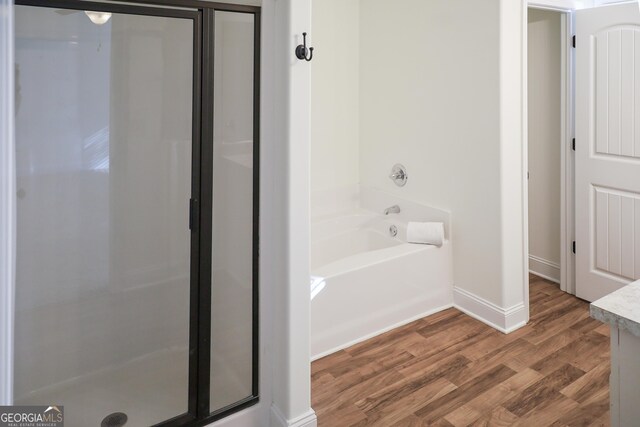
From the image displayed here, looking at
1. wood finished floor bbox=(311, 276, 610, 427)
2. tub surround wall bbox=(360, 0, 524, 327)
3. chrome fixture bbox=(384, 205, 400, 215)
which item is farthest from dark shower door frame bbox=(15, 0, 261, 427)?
chrome fixture bbox=(384, 205, 400, 215)

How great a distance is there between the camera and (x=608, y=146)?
2.99 metres

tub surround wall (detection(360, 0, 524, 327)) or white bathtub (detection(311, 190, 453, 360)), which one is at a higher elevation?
tub surround wall (detection(360, 0, 524, 327))

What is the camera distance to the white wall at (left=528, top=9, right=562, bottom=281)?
3.42m

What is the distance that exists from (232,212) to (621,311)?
4.37ft

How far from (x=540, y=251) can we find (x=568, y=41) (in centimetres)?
161

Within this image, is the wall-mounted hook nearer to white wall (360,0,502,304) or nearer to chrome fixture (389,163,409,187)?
white wall (360,0,502,304)

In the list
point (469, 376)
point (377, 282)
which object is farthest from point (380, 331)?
point (469, 376)

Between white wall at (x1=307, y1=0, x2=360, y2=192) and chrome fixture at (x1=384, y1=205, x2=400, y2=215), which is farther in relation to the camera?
white wall at (x1=307, y1=0, x2=360, y2=192)

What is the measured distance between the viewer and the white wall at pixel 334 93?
3666 millimetres

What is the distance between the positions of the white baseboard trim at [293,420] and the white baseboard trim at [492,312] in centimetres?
148

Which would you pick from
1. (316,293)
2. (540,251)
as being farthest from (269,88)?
(540,251)

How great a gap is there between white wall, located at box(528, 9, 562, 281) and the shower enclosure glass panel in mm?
2840

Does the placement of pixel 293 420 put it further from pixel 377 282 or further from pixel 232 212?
pixel 377 282

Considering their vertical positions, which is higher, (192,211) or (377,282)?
(192,211)
